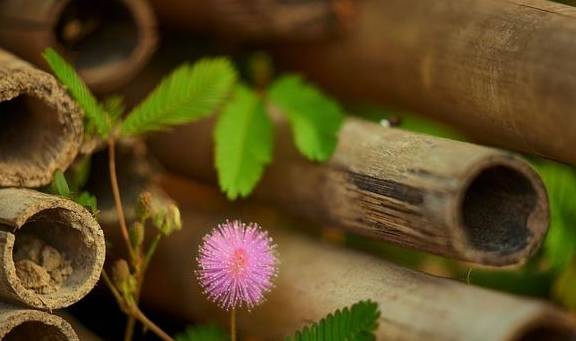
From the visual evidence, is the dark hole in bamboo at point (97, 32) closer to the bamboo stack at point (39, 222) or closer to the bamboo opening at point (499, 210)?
the bamboo stack at point (39, 222)

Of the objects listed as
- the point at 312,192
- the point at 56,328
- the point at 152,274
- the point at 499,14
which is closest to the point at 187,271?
the point at 152,274

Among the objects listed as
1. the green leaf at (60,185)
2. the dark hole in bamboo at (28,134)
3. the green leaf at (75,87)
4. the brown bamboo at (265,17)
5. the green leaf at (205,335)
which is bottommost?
the green leaf at (205,335)

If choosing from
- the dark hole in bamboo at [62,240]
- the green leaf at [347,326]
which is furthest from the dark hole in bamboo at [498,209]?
the dark hole in bamboo at [62,240]

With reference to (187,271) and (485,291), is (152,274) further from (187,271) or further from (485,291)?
(485,291)

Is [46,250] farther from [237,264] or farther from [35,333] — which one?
[237,264]

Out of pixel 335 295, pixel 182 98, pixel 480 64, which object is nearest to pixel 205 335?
pixel 335 295

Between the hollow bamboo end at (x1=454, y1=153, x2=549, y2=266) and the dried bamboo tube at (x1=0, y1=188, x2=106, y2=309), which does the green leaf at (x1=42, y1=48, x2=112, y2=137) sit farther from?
the hollow bamboo end at (x1=454, y1=153, x2=549, y2=266)

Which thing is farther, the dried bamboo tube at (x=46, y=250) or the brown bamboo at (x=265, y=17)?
the brown bamboo at (x=265, y=17)
